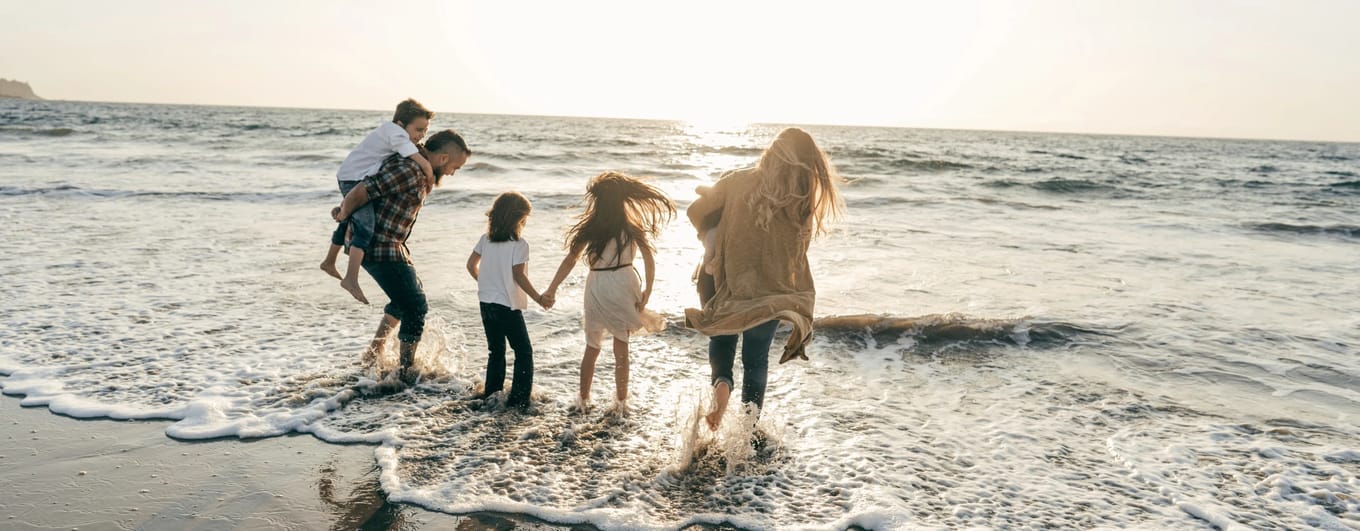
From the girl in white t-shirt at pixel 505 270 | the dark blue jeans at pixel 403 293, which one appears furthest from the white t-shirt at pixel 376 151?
the girl in white t-shirt at pixel 505 270

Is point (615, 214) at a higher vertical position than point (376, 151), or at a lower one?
lower

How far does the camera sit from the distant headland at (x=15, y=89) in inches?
6594

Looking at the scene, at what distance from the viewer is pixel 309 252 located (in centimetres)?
1012

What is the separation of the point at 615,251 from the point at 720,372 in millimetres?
923

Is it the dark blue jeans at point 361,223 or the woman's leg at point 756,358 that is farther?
the dark blue jeans at point 361,223

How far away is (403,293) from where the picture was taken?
4.95 metres

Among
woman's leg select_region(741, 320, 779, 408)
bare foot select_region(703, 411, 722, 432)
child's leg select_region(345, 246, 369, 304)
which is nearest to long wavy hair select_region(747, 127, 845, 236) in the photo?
woman's leg select_region(741, 320, 779, 408)

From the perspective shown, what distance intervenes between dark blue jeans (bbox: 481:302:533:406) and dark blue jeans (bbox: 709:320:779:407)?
3.91 feet

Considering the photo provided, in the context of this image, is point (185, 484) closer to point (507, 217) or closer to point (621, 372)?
point (507, 217)

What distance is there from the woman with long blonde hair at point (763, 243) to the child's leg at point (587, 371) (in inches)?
31.7

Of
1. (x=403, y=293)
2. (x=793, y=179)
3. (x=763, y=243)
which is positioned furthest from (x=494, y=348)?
(x=793, y=179)

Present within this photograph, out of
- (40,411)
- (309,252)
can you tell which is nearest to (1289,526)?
(40,411)

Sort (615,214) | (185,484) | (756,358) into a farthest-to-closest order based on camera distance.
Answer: (615,214) → (756,358) → (185,484)

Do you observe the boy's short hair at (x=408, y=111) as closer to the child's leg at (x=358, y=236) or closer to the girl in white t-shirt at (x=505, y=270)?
the child's leg at (x=358, y=236)
